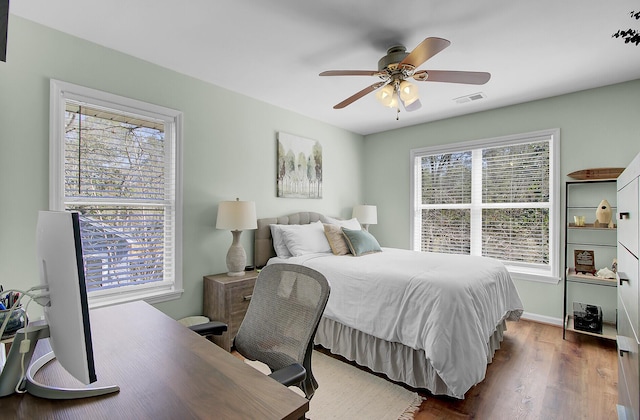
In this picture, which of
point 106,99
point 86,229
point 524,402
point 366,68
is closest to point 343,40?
point 366,68

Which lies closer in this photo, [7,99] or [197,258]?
[7,99]

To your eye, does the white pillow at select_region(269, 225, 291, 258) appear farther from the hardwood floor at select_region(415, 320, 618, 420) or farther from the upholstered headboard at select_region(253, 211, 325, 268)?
the hardwood floor at select_region(415, 320, 618, 420)

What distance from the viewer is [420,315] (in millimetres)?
2105

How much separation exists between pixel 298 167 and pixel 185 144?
5.00 ft

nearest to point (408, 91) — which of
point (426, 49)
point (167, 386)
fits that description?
point (426, 49)

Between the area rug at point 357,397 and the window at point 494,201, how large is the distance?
2.44 metres

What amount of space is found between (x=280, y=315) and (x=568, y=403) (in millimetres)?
2128

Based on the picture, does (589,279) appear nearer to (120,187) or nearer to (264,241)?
(264,241)

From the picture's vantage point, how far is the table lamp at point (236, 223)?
114 inches

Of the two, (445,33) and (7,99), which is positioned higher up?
(445,33)

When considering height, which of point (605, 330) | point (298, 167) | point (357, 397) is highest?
point (298, 167)

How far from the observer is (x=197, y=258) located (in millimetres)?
2998

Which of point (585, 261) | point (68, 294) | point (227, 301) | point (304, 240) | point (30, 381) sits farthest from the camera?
point (304, 240)

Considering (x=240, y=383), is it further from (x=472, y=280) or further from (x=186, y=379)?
(x=472, y=280)
